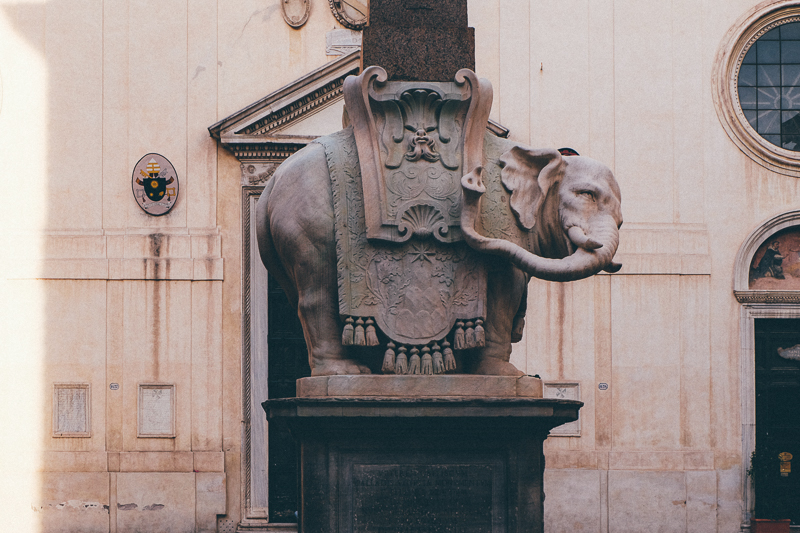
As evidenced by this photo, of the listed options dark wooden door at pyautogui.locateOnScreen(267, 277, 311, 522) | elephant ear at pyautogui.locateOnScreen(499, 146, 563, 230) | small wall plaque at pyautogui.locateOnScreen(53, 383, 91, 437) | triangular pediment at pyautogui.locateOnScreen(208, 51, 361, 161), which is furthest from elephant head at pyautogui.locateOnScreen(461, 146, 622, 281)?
small wall plaque at pyautogui.locateOnScreen(53, 383, 91, 437)

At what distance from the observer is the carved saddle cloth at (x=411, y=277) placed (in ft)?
18.5

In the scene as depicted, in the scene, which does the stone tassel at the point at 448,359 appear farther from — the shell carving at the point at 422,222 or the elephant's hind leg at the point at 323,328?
the shell carving at the point at 422,222

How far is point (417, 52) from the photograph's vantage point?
604cm

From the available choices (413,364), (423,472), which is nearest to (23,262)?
(413,364)

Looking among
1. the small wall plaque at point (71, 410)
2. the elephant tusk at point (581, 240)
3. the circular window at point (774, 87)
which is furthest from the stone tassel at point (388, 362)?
the circular window at point (774, 87)

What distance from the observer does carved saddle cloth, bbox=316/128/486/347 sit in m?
5.64

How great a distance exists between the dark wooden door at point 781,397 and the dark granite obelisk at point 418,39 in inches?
429

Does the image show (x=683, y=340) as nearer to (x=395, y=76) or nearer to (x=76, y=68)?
(x=76, y=68)

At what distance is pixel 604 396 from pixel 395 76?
1033 centimetres

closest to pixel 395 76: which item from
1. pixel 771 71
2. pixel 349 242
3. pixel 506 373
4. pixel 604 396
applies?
pixel 349 242

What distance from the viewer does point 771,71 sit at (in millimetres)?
16219

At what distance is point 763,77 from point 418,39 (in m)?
11.4

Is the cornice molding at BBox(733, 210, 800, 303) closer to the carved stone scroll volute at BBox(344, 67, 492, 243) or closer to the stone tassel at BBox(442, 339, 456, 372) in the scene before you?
the carved stone scroll volute at BBox(344, 67, 492, 243)

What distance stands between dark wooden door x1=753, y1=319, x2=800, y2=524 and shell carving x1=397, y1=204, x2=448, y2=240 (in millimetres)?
11194
